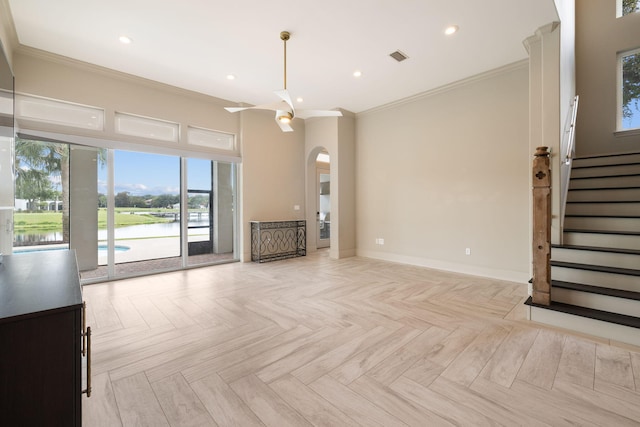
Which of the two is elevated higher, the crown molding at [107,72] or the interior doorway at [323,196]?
the crown molding at [107,72]

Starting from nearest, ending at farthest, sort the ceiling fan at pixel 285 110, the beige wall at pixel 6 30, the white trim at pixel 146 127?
the beige wall at pixel 6 30 < the ceiling fan at pixel 285 110 < the white trim at pixel 146 127

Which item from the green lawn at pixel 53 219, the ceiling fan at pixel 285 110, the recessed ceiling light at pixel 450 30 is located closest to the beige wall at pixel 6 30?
the green lawn at pixel 53 219

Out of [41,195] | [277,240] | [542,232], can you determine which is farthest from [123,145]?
[542,232]

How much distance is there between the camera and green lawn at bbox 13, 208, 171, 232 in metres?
3.99

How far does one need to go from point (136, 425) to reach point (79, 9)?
13.6ft

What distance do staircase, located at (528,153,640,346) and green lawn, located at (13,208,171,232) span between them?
6.07 m

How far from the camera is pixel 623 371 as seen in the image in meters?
2.07

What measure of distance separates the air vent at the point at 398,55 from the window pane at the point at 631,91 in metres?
4.55

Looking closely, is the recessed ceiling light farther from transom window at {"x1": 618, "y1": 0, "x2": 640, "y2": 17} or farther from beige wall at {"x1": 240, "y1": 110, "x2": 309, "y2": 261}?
transom window at {"x1": 618, "y1": 0, "x2": 640, "y2": 17}

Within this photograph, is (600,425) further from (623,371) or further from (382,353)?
(382,353)

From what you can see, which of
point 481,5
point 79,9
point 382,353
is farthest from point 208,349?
point 481,5

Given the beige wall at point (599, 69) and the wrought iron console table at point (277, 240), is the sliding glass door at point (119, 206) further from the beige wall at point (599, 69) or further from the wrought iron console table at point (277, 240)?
the beige wall at point (599, 69)

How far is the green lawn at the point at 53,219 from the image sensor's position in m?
3.99

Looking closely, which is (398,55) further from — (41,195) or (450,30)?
(41,195)
